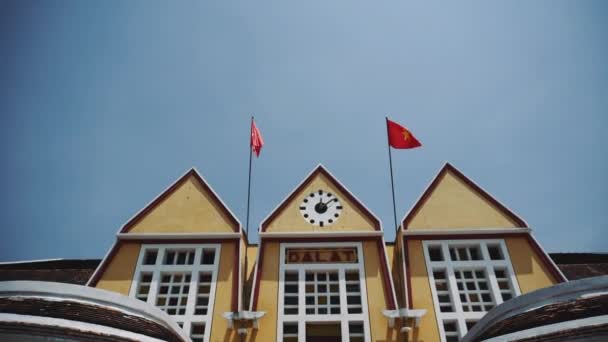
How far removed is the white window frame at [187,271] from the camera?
15.3 m

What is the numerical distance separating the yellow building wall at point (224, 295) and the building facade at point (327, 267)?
0.04m

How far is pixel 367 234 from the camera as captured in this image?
Result: 57.3 feet

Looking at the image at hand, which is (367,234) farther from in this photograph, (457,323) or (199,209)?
(199,209)

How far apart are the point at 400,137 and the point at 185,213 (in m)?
10.3

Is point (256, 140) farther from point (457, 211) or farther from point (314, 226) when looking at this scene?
point (457, 211)

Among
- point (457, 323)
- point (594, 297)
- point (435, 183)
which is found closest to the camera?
point (594, 297)

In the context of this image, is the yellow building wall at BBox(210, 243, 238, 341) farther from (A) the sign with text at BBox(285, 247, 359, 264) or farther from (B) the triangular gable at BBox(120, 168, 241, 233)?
(A) the sign with text at BBox(285, 247, 359, 264)

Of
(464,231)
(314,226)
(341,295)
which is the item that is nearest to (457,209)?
(464,231)

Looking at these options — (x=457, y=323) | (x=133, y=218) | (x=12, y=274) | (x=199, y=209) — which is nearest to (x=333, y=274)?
(x=457, y=323)

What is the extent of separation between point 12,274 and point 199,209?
8.79 m

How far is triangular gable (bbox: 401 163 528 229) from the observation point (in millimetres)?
17875

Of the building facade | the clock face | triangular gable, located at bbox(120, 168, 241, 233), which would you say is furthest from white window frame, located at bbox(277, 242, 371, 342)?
triangular gable, located at bbox(120, 168, 241, 233)

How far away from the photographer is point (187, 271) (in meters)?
16.8

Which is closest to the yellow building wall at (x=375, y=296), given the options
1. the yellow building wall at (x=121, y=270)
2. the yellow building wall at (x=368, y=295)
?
the yellow building wall at (x=368, y=295)
